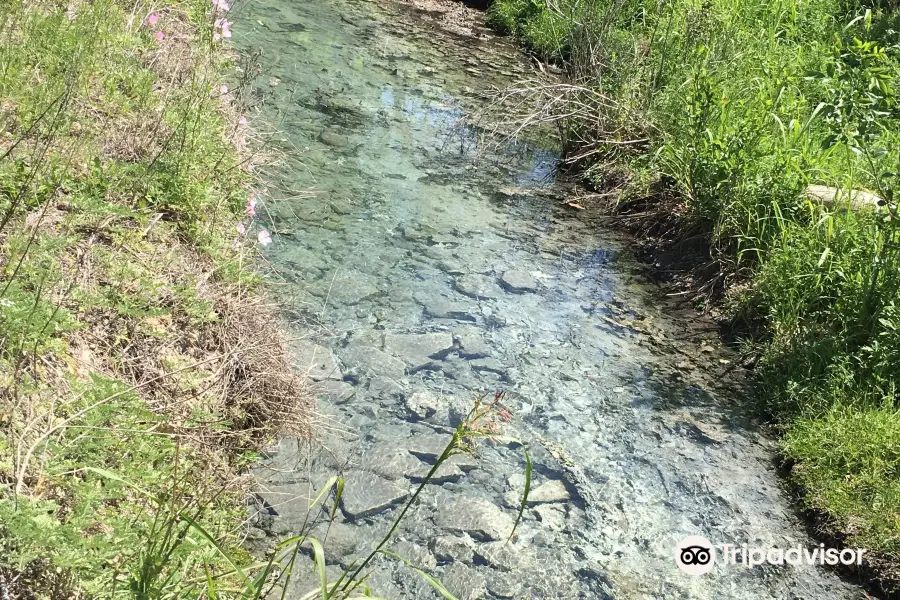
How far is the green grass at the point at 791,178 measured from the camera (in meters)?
3.84

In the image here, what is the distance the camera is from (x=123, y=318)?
119 inches

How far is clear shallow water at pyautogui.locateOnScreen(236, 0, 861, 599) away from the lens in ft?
10.4

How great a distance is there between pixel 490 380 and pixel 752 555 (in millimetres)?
1467

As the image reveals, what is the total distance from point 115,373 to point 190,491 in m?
0.54

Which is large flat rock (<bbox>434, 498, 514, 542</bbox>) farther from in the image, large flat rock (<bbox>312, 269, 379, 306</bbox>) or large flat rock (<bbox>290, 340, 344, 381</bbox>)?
large flat rock (<bbox>312, 269, 379, 306</bbox>)

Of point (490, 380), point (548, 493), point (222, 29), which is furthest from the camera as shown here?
point (222, 29)

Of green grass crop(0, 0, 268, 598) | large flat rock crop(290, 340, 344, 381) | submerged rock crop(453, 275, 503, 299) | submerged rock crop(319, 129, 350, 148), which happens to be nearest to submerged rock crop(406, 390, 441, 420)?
large flat rock crop(290, 340, 344, 381)

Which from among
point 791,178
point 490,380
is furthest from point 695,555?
point 791,178

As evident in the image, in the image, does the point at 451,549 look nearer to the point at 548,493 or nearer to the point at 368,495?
the point at 368,495

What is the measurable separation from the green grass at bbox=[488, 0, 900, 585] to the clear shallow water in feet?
1.03

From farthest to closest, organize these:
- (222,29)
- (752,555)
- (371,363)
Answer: (222,29)
(371,363)
(752,555)

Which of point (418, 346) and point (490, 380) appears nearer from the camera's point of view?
point (490, 380)

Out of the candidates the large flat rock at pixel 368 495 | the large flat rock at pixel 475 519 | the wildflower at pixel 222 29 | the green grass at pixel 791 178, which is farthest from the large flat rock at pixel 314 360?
the green grass at pixel 791 178

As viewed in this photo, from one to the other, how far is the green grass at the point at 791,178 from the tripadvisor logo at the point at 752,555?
108 mm
